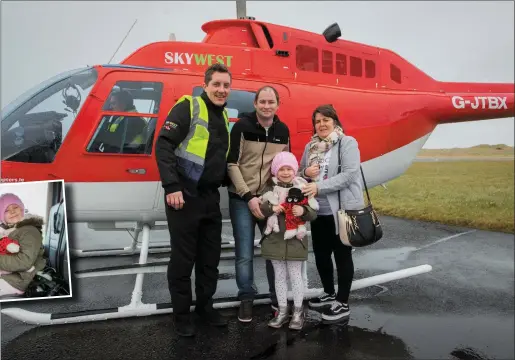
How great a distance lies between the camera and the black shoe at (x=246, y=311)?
2787 mm

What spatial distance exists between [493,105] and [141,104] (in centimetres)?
452

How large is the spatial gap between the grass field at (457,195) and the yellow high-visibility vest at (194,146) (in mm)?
5375

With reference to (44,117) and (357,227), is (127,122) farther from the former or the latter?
(357,227)

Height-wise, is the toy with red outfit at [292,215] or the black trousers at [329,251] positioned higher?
the toy with red outfit at [292,215]

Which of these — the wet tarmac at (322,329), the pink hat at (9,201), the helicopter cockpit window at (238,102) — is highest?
the helicopter cockpit window at (238,102)

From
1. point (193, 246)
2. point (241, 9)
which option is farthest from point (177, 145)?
point (241, 9)

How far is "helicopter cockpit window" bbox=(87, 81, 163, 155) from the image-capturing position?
296 centimetres

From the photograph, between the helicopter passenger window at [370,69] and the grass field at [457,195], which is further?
the grass field at [457,195]

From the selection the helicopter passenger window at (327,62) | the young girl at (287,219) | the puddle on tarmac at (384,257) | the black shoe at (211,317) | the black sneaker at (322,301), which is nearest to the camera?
the young girl at (287,219)

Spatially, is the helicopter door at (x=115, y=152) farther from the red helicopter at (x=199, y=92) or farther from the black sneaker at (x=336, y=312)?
the black sneaker at (x=336, y=312)

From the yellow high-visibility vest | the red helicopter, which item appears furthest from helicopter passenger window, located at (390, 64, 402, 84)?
the yellow high-visibility vest

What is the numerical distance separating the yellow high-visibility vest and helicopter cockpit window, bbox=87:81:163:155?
800mm

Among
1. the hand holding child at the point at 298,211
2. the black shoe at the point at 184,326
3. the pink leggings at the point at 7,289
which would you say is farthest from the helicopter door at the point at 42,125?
the hand holding child at the point at 298,211

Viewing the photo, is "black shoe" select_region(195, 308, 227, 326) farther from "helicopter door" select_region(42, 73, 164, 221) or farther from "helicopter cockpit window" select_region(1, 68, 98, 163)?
"helicopter cockpit window" select_region(1, 68, 98, 163)
